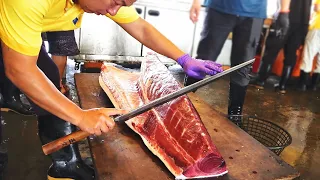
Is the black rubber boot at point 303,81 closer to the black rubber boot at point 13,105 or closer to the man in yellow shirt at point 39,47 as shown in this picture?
the black rubber boot at point 13,105

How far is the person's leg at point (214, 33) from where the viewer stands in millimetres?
3082

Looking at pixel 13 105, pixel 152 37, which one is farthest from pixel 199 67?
pixel 13 105

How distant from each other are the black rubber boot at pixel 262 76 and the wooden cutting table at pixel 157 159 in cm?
356

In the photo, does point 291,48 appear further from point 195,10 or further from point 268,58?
point 195,10

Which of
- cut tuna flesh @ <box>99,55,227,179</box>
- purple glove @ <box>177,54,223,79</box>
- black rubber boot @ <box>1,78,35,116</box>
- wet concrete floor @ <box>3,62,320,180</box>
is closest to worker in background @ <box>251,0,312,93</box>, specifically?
wet concrete floor @ <box>3,62,320,180</box>

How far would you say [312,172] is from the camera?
274 cm

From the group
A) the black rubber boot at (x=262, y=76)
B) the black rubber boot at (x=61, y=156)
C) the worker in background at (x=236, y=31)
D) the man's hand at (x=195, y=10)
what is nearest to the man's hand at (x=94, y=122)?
the black rubber boot at (x=61, y=156)

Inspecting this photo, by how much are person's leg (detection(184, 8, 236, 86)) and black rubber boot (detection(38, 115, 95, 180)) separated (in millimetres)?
1662

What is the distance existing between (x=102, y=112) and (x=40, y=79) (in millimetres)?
299

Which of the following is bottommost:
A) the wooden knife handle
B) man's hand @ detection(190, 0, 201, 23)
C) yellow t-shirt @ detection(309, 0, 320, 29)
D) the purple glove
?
the wooden knife handle

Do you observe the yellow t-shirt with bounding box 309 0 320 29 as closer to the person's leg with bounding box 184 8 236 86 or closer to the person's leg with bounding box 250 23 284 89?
the person's leg with bounding box 250 23 284 89

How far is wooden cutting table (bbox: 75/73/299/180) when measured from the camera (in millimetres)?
1381

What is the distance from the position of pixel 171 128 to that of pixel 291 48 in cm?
422

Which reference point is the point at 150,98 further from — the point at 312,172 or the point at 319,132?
the point at 319,132
